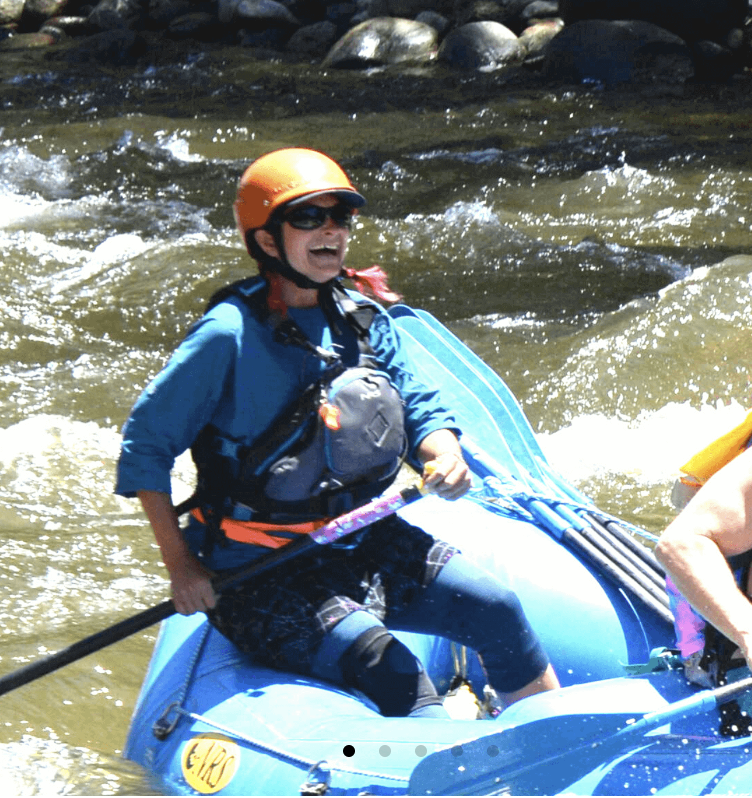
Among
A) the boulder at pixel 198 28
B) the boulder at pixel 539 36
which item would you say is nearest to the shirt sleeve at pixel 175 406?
the boulder at pixel 539 36

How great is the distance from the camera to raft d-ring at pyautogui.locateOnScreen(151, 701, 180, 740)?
2.65 metres

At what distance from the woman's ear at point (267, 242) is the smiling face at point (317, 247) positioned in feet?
0.13

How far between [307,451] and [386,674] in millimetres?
460

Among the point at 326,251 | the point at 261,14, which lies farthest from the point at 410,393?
the point at 261,14

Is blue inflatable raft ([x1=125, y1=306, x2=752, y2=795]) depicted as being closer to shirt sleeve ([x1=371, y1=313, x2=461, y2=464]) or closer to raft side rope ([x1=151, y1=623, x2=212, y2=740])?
raft side rope ([x1=151, y1=623, x2=212, y2=740])

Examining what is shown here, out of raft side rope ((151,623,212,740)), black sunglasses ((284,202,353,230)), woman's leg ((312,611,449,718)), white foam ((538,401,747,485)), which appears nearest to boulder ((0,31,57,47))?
white foam ((538,401,747,485))

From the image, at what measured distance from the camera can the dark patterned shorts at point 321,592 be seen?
8.46 feet

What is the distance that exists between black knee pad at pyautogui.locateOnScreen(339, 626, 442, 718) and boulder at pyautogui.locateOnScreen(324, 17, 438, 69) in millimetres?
10823

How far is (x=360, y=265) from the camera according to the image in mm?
7082

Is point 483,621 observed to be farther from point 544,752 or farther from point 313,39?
point 313,39

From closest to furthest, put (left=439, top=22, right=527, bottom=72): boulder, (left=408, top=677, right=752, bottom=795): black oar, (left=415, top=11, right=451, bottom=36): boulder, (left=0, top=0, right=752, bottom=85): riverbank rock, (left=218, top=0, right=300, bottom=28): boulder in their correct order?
(left=408, top=677, right=752, bottom=795): black oar
(left=0, top=0, right=752, bottom=85): riverbank rock
(left=439, top=22, right=527, bottom=72): boulder
(left=415, top=11, right=451, bottom=36): boulder
(left=218, top=0, right=300, bottom=28): boulder

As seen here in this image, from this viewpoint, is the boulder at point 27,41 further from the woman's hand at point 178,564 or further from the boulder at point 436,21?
the woman's hand at point 178,564

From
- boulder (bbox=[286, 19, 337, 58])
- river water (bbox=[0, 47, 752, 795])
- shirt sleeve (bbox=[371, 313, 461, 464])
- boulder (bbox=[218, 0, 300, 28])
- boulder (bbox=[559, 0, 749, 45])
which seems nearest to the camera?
shirt sleeve (bbox=[371, 313, 461, 464])

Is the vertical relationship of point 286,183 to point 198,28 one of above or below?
below
